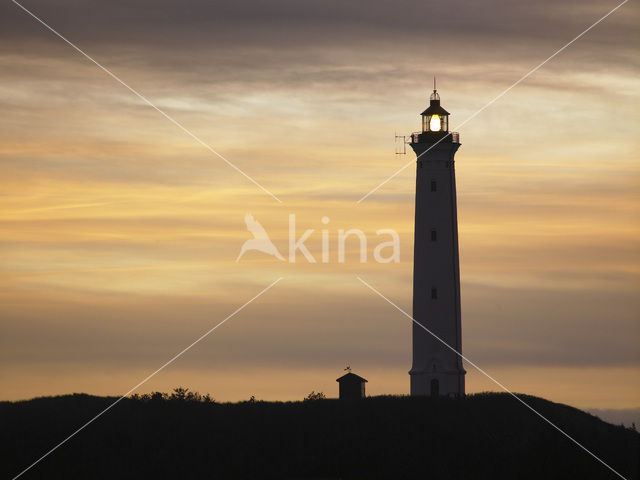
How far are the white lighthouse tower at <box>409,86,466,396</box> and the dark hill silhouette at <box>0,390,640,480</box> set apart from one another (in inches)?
147

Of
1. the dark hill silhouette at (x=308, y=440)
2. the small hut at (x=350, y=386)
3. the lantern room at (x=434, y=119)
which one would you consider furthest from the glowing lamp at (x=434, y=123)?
the dark hill silhouette at (x=308, y=440)

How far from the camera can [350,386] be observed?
59062 millimetres

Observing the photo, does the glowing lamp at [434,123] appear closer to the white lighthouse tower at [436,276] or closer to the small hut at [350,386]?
the white lighthouse tower at [436,276]

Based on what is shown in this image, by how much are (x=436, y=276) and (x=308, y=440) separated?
499 inches

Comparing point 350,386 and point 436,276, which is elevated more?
point 436,276

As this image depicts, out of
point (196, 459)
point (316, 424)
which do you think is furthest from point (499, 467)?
point (196, 459)

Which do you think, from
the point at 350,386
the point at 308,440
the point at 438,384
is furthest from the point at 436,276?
the point at 308,440

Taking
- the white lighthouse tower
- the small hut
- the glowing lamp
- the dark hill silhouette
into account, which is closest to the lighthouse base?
the white lighthouse tower

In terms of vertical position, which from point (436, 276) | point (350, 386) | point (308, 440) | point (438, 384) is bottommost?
point (308, 440)

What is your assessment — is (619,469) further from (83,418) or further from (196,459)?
(83,418)

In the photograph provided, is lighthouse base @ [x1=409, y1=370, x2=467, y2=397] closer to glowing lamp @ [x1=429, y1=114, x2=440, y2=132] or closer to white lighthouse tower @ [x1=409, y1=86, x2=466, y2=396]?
white lighthouse tower @ [x1=409, y1=86, x2=466, y2=396]

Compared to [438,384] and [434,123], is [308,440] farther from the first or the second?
[434,123]

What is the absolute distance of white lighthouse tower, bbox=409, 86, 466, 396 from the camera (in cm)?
6231

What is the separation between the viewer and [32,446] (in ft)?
175
